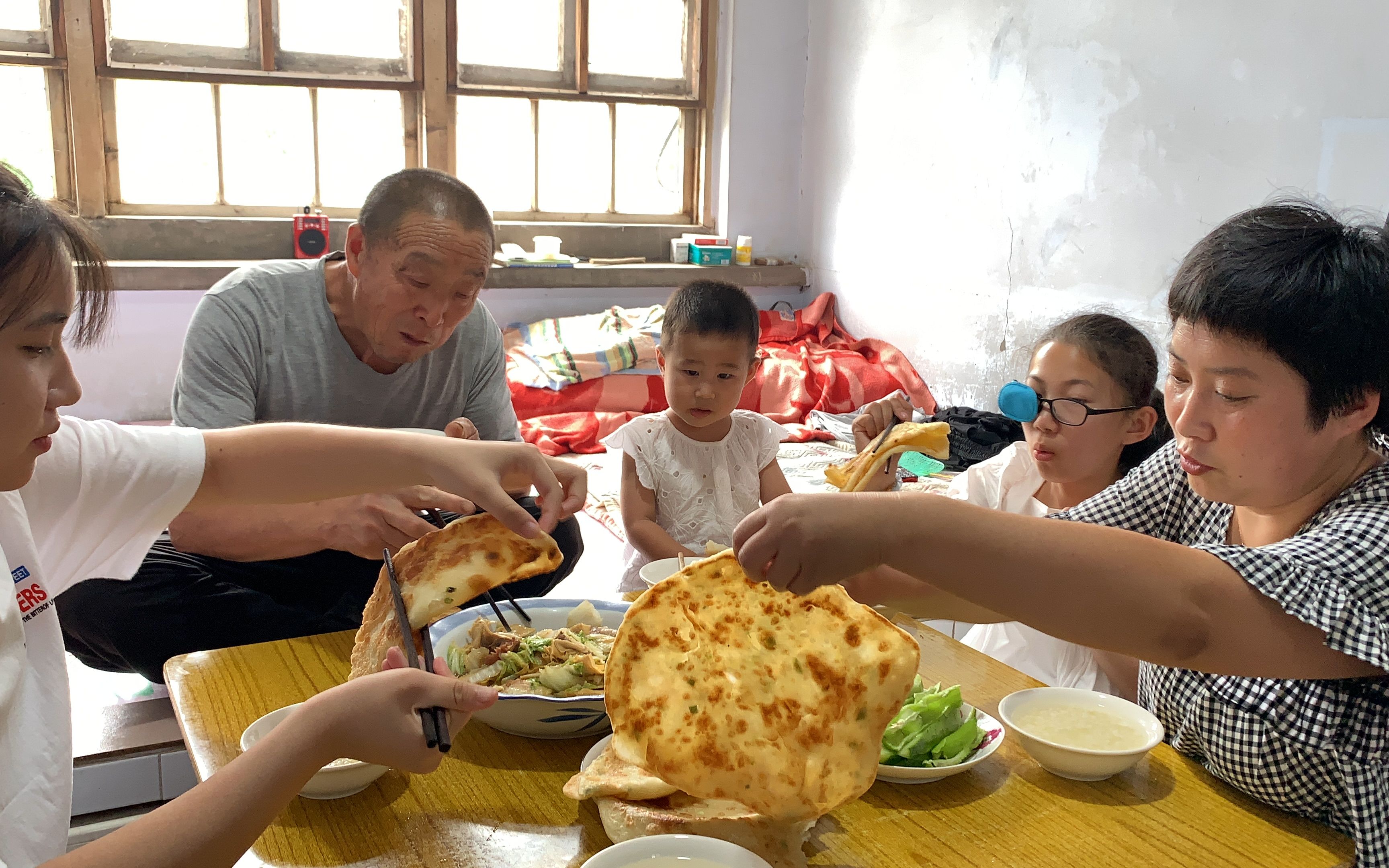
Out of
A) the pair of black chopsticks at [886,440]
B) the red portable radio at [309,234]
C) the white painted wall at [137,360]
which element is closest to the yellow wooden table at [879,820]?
the pair of black chopsticks at [886,440]

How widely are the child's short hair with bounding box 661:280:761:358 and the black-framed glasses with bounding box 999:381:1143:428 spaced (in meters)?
0.73

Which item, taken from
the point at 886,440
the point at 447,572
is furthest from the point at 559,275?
the point at 447,572

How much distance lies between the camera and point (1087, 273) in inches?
172

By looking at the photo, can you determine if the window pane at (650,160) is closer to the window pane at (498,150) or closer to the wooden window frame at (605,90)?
the wooden window frame at (605,90)

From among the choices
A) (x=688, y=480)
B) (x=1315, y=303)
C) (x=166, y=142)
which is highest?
(x=166, y=142)

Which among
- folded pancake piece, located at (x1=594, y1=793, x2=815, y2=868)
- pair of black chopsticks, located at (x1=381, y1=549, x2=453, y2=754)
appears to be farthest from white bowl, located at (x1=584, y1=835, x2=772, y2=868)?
pair of black chopsticks, located at (x1=381, y1=549, x2=453, y2=754)

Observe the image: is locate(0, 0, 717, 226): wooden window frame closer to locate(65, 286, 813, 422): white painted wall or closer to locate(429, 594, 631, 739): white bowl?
locate(65, 286, 813, 422): white painted wall

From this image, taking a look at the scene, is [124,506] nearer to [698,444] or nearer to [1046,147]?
[698,444]

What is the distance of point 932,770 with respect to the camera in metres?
1.22

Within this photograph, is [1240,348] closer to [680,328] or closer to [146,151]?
[680,328]

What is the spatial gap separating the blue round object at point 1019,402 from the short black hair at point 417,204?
4.14 ft

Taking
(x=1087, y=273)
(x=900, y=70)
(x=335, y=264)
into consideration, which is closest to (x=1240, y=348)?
(x=335, y=264)

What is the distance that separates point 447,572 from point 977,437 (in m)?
3.54

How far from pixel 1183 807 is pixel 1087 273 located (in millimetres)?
3512
